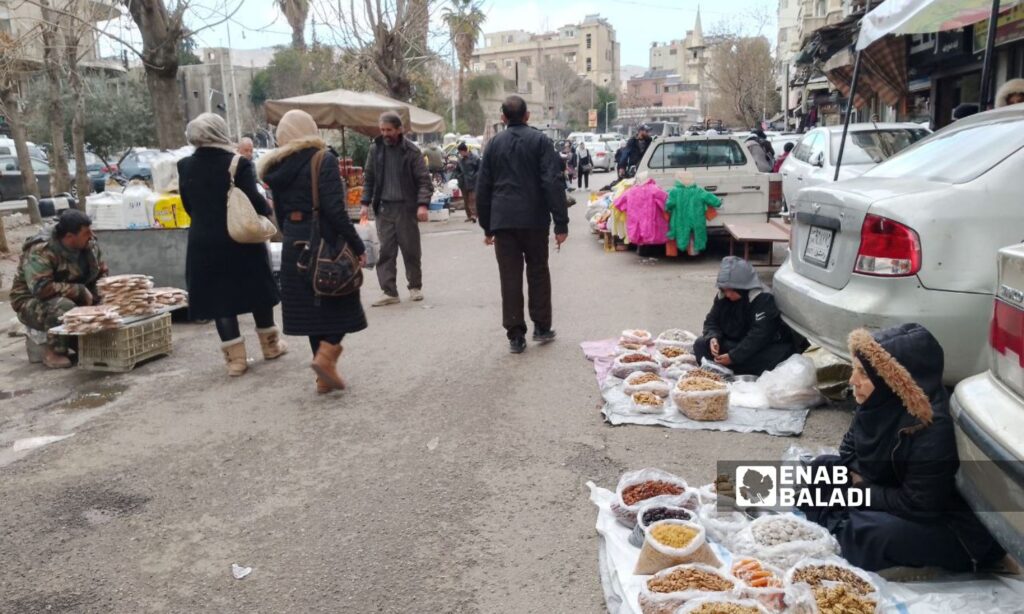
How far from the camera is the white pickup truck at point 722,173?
10750 mm

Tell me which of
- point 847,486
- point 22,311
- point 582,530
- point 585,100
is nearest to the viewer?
point 847,486

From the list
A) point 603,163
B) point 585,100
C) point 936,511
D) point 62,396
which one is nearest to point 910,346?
point 936,511

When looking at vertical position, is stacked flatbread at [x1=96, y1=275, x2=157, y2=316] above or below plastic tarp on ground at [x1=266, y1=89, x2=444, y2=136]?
below

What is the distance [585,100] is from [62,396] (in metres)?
96.9

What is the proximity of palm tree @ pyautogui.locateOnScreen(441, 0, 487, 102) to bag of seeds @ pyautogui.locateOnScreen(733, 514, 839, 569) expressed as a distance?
28821 mm

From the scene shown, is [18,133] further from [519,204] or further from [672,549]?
[672,549]

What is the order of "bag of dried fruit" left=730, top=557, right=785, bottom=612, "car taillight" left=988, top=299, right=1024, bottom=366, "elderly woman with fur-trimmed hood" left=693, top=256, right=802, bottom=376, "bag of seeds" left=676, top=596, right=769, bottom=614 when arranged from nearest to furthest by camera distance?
"car taillight" left=988, top=299, right=1024, bottom=366 < "bag of seeds" left=676, top=596, right=769, bottom=614 < "bag of dried fruit" left=730, top=557, right=785, bottom=612 < "elderly woman with fur-trimmed hood" left=693, top=256, right=802, bottom=376

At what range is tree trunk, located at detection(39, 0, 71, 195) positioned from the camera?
14.1 meters

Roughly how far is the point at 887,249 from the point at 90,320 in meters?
5.60

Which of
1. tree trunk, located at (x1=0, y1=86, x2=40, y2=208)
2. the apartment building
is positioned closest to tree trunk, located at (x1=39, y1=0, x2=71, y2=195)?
tree trunk, located at (x1=0, y1=86, x2=40, y2=208)

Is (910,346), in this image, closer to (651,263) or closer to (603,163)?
(651,263)

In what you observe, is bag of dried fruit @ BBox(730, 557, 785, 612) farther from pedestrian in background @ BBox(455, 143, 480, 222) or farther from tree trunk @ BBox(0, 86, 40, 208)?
tree trunk @ BBox(0, 86, 40, 208)

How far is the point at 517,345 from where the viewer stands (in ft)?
22.1

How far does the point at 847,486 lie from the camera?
337 centimetres
